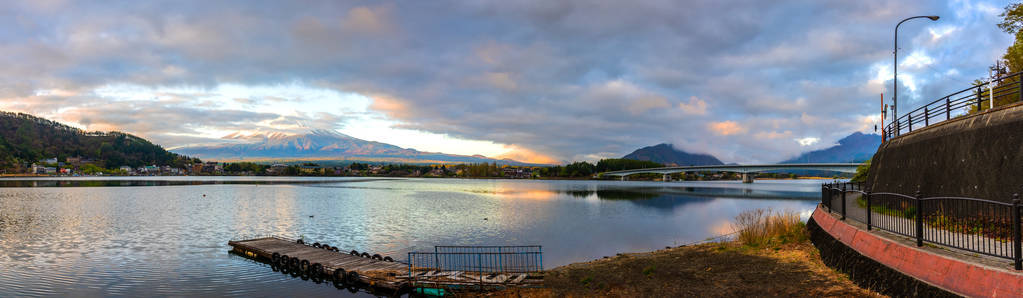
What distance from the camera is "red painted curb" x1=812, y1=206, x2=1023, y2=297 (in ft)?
30.8

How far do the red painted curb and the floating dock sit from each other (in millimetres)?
10824

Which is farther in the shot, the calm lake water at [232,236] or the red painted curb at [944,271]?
the calm lake water at [232,236]

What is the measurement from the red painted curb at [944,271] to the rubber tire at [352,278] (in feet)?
63.2

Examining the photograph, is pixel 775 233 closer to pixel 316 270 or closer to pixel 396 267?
pixel 396 267

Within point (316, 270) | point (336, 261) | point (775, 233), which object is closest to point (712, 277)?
point (775, 233)

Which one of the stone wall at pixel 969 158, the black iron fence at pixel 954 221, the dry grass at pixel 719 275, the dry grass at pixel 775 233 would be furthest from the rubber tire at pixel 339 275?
the stone wall at pixel 969 158

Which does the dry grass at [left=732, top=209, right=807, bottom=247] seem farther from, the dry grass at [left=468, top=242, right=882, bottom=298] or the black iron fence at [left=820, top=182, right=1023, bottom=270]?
the black iron fence at [left=820, top=182, right=1023, bottom=270]

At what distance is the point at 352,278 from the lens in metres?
22.3

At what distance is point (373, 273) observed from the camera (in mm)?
22359

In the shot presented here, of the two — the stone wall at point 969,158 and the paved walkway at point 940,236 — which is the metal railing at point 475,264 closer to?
the paved walkway at point 940,236

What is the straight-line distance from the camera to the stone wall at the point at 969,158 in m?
14.9

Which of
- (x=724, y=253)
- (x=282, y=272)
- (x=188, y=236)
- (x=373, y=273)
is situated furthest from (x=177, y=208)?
(x=724, y=253)

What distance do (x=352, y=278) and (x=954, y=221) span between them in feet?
74.5

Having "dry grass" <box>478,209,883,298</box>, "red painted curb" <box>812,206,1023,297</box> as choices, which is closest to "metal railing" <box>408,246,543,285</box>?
"dry grass" <box>478,209,883,298</box>
